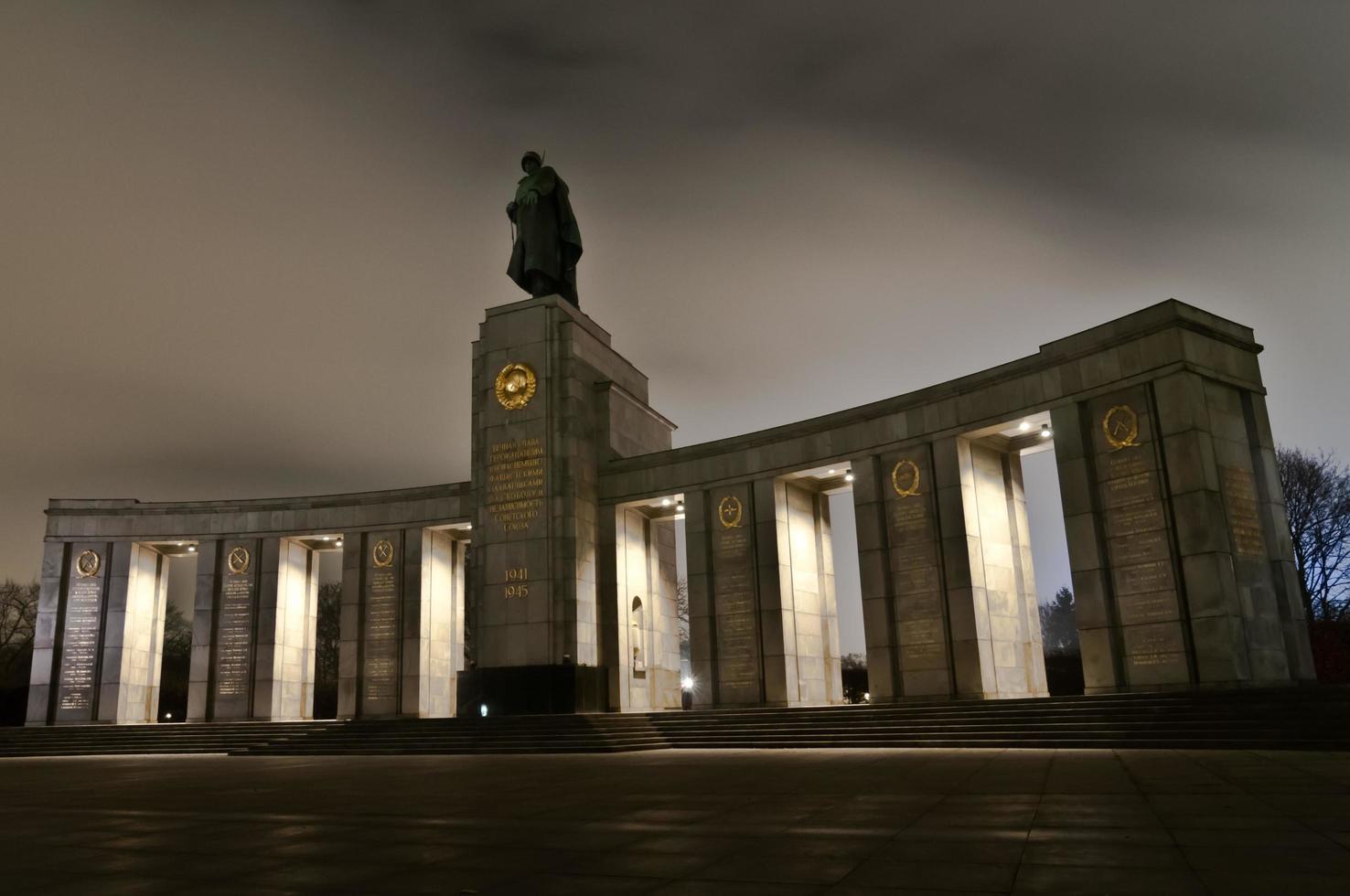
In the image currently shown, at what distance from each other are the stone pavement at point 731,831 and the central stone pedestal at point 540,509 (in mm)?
16738

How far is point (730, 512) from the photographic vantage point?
32.6m

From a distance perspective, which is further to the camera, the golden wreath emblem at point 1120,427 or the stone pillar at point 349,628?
the stone pillar at point 349,628

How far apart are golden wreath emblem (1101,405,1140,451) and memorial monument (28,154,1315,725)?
7cm

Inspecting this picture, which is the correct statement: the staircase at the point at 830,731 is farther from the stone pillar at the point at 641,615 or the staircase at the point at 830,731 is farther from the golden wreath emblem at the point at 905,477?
the golden wreath emblem at the point at 905,477

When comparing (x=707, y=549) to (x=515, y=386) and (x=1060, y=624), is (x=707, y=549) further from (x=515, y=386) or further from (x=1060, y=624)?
(x=1060, y=624)

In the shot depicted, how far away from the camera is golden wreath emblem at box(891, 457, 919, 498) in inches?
1126

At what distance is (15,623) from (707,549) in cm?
5365

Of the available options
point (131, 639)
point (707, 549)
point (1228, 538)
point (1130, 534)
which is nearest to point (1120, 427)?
point (1130, 534)

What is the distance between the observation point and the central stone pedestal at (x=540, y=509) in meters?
32.1

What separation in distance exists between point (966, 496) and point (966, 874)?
2286 cm

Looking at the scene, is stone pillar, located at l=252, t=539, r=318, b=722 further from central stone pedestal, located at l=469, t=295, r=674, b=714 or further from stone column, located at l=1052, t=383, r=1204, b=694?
stone column, located at l=1052, t=383, r=1204, b=694

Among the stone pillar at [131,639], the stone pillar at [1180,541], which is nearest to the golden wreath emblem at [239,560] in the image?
the stone pillar at [131,639]

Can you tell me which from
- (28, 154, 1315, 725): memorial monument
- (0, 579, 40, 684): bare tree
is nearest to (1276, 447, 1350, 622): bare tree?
(28, 154, 1315, 725): memorial monument

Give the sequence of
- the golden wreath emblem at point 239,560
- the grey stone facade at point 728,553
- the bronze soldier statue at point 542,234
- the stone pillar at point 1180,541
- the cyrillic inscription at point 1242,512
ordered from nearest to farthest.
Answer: the stone pillar at point 1180,541 < the cyrillic inscription at point 1242,512 < the grey stone facade at point 728,553 < the bronze soldier statue at point 542,234 < the golden wreath emblem at point 239,560
